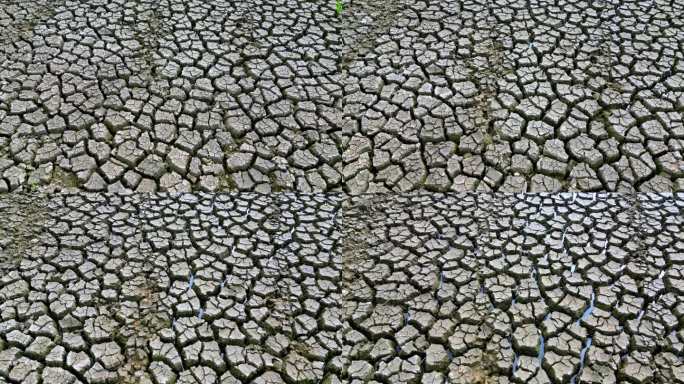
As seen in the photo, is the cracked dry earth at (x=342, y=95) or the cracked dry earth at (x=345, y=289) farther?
the cracked dry earth at (x=342, y=95)

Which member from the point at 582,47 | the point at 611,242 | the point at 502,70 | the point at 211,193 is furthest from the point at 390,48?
the point at 611,242

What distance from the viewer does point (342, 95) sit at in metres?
3.89

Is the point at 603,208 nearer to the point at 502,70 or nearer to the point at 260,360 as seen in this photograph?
the point at 502,70

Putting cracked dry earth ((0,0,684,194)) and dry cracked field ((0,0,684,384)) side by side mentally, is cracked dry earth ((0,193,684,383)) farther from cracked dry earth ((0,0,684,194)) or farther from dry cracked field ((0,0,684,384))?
cracked dry earth ((0,0,684,194))

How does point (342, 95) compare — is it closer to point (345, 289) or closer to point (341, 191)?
point (341, 191)

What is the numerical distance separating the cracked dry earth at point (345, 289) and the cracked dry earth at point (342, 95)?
15cm

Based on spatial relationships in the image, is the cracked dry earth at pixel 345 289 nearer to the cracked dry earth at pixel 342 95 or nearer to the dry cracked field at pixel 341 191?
the dry cracked field at pixel 341 191

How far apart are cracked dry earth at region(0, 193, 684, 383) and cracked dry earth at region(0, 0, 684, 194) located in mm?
148

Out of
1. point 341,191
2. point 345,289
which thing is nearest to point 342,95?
point 341,191

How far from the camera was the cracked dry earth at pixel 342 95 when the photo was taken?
3.53 m

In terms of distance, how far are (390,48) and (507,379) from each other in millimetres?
1976

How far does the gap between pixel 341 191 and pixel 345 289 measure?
1.83 ft

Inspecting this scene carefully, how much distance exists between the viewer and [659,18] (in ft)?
14.4

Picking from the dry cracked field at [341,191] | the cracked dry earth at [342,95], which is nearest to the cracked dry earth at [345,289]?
the dry cracked field at [341,191]
